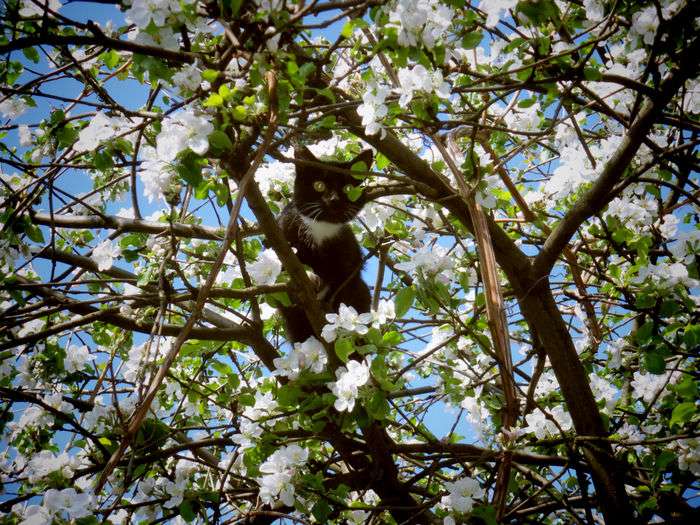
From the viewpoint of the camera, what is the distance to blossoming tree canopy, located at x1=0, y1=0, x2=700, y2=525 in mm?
1515

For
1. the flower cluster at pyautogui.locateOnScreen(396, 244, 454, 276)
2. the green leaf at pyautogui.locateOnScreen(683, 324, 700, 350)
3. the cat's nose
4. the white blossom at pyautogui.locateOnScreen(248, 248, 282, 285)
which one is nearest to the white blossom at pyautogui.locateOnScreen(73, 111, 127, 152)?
the white blossom at pyautogui.locateOnScreen(248, 248, 282, 285)

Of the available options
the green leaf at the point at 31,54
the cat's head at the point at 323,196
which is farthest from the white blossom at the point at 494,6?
the green leaf at the point at 31,54

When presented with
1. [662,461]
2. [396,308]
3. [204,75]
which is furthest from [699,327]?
[204,75]

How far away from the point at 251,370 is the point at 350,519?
4.40 feet

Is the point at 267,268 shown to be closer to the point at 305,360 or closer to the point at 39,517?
the point at 305,360

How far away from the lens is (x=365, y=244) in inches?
116

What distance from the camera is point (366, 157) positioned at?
2.88m

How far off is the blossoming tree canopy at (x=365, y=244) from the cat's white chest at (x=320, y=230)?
441 millimetres

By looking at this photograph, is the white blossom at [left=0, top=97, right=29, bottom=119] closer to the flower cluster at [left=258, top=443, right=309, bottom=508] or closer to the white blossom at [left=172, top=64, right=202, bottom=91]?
the white blossom at [left=172, top=64, right=202, bottom=91]

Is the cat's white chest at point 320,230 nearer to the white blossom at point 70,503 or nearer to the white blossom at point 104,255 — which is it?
the white blossom at point 104,255

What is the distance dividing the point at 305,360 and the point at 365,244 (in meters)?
1.18

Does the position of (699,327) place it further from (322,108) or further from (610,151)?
(322,108)

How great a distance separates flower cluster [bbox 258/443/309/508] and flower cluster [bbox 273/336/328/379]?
0.97ft

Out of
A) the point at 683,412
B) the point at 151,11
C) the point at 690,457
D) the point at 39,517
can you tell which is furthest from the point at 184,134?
the point at 690,457
